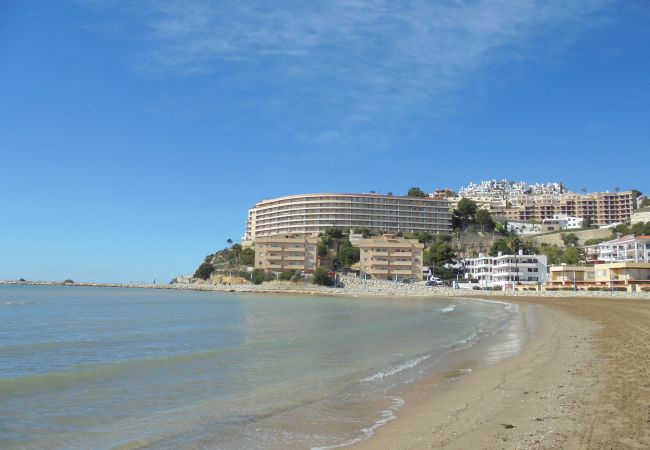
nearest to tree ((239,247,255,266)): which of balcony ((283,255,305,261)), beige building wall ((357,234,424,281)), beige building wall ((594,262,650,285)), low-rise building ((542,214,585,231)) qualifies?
balcony ((283,255,305,261))

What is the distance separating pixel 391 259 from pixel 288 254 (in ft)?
77.0

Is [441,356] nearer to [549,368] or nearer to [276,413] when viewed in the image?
[549,368]

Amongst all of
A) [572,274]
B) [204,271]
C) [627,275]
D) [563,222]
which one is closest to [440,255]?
[572,274]

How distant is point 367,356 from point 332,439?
9.48 metres

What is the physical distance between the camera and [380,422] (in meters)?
8.27

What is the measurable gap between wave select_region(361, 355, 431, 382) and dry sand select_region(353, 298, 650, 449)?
1.46 m

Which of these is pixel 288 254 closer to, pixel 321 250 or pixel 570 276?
pixel 321 250

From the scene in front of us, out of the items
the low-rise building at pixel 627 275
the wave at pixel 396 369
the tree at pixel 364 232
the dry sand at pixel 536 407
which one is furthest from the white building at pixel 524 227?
the dry sand at pixel 536 407

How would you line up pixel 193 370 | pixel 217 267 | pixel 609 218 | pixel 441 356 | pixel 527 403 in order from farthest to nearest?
pixel 609 218 → pixel 217 267 → pixel 441 356 → pixel 193 370 → pixel 527 403

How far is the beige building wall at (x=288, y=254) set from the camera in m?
115

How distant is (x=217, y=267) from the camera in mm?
139125

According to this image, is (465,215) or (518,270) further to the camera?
(465,215)

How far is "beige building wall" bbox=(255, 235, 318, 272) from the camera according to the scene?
377 ft

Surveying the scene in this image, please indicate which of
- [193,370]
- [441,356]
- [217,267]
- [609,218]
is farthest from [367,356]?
[609,218]
